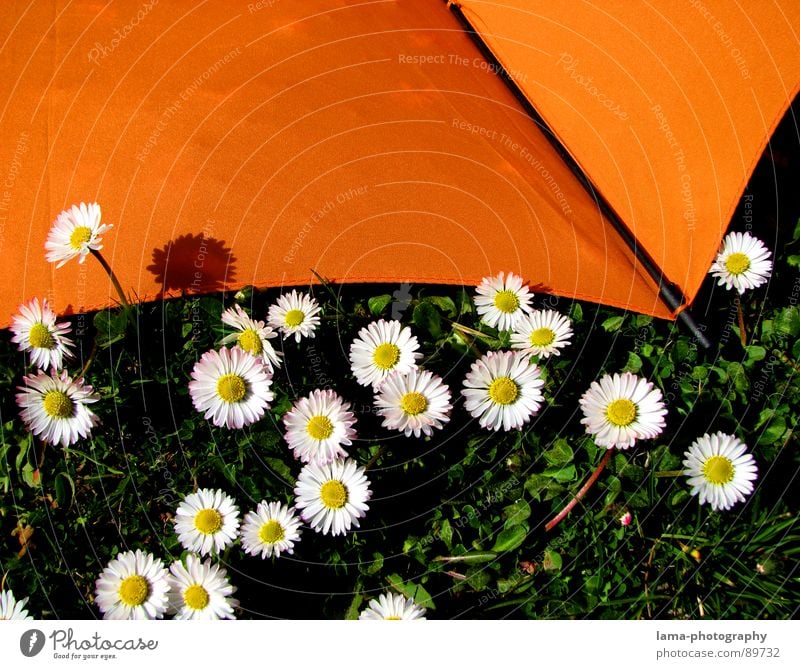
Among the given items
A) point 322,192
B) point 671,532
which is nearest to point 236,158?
point 322,192

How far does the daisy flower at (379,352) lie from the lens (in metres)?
1.39

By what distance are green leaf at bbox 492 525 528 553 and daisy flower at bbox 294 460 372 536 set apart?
0.27 meters

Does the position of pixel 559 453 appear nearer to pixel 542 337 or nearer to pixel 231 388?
pixel 542 337

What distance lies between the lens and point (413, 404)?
1.31 m

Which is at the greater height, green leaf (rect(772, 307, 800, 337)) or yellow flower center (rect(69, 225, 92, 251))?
yellow flower center (rect(69, 225, 92, 251))

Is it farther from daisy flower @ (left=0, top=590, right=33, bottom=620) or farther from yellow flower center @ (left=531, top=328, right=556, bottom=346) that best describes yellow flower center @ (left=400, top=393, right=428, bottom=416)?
daisy flower @ (left=0, top=590, right=33, bottom=620)

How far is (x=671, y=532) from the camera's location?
4.59ft

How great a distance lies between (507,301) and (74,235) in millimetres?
827

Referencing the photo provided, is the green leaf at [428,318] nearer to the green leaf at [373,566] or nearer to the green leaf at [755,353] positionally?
the green leaf at [373,566]

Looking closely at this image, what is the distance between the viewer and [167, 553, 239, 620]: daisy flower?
1228mm

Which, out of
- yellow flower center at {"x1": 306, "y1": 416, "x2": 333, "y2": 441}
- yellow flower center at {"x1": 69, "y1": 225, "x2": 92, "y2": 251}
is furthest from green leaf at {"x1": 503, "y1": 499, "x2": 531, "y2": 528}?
yellow flower center at {"x1": 69, "y1": 225, "x2": 92, "y2": 251}

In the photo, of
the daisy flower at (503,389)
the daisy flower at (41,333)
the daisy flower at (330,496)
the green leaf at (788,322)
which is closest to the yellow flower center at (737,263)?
the green leaf at (788,322)

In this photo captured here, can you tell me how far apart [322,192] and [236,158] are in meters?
0.19

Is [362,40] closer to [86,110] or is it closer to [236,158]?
[236,158]
